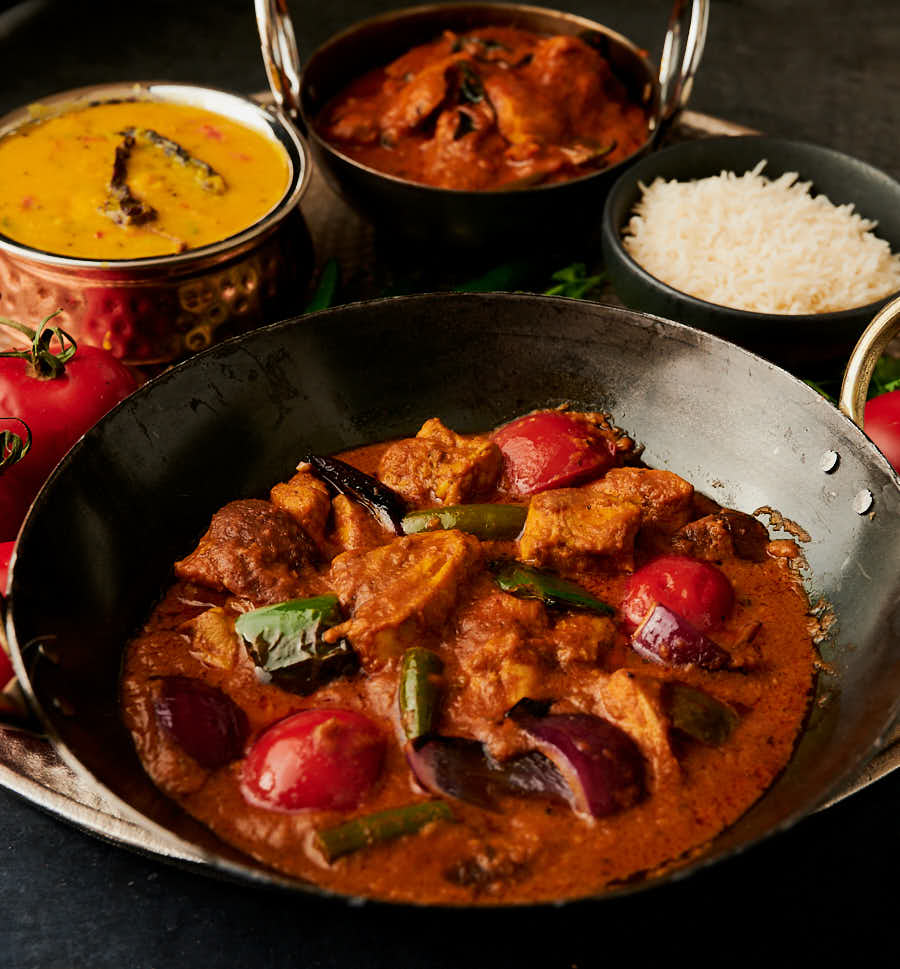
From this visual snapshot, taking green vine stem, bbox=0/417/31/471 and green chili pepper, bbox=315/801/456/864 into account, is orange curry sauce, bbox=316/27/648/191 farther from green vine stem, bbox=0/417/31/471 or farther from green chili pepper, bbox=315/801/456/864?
green chili pepper, bbox=315/801/456/864

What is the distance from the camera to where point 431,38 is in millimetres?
4477

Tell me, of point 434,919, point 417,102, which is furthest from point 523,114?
point 434,919

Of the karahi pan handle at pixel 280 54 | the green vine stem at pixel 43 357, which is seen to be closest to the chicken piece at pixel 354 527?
the green vine stem at pixel 43 357

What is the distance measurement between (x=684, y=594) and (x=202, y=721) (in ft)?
3.68

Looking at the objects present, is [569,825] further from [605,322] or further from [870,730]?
[605,322]

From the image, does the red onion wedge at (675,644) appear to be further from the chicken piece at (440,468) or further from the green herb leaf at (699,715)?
the chicken piece at (440,468)

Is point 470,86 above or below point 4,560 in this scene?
above

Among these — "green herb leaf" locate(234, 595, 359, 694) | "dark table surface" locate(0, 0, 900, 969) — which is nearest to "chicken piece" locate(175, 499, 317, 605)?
"green herb leaf" locate(234, 595, 359, 694)

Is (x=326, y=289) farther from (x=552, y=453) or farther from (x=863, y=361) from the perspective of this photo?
(x=863, y=361)

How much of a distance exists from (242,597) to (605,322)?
4.19 ft

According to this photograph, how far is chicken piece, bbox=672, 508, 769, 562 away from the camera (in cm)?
272

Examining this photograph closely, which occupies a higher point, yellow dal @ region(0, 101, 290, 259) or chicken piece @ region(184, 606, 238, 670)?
yellow dal @ region(0, 101, 290, 259)

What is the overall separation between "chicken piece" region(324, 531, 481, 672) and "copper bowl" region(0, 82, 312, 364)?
1173mm

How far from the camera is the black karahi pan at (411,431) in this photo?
2160mm
